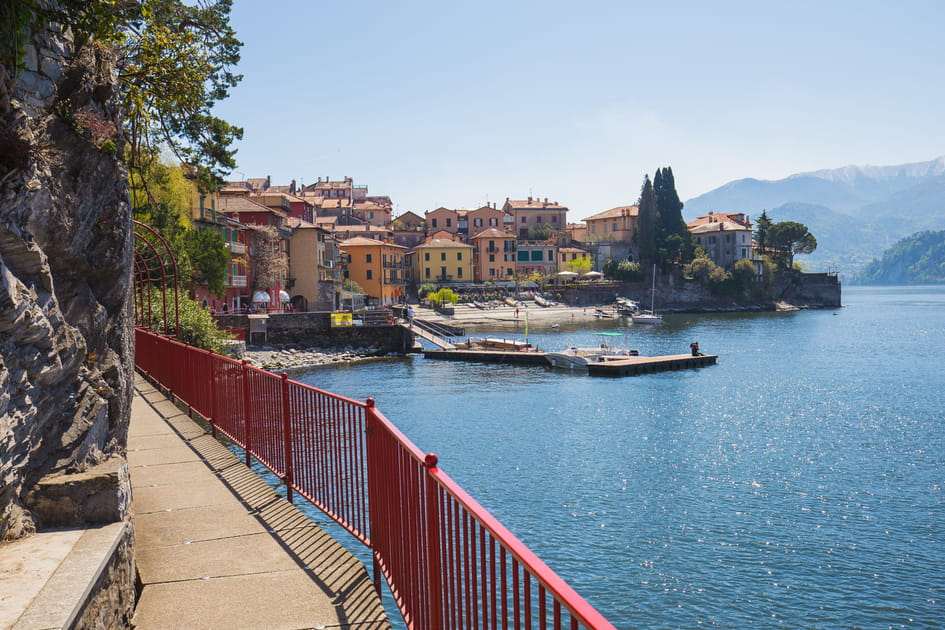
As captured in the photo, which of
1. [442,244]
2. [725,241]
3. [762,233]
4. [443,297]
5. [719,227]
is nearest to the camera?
[443,297]

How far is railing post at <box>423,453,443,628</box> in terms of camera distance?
4.22m

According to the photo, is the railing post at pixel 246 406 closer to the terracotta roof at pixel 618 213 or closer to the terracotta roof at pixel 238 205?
the terracotta roof at pixel 238 205

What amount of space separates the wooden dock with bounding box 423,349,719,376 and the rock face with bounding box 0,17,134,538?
4444cm

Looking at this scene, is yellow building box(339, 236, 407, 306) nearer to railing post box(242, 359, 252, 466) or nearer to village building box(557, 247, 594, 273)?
village building box(557, 247, 594, 273)

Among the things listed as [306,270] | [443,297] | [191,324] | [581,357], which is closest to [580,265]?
[443,297]

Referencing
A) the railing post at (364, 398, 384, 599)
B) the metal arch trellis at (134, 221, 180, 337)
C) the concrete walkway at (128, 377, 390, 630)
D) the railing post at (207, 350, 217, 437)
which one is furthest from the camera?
the metal arch trellis at (134, 221, 180, 337)

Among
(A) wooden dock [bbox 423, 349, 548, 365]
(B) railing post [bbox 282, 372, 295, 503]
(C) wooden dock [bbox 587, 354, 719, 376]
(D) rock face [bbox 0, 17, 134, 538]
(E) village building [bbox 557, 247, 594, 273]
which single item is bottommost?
(C) wooden dock [bbox 587, 354, 719, 376]

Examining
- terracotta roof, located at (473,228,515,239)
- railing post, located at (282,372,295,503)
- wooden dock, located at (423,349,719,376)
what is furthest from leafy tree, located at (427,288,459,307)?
railing post, located at (282,372,295,503)

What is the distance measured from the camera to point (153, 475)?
Answer: 8.94 meters

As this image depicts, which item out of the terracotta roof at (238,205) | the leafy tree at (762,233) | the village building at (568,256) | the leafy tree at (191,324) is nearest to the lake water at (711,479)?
the leafy tree at (191,324)

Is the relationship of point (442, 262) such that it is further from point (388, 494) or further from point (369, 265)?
point (388, 494)

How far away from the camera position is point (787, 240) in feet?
438

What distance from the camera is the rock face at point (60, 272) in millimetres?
4746

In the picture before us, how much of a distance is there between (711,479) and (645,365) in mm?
28296
